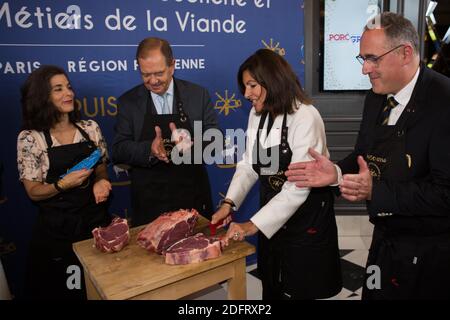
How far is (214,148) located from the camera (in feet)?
9.92

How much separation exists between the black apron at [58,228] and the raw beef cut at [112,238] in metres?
0.59

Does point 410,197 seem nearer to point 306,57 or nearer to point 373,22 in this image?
point 373,22

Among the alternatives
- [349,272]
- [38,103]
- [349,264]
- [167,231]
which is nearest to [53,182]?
[38,103]

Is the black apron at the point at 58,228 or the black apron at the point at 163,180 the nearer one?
the black apron at the point at 58,228

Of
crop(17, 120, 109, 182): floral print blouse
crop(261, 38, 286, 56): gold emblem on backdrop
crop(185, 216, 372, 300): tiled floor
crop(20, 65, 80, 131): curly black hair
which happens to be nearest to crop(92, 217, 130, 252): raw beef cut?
crop(185, 216, 372, 300): tiled floor

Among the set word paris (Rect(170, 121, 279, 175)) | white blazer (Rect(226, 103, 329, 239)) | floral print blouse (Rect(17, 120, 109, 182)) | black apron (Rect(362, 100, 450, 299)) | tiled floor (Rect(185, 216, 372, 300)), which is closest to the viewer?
black apron (Rect(362, 100, 450, 299))

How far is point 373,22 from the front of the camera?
1.78 metres

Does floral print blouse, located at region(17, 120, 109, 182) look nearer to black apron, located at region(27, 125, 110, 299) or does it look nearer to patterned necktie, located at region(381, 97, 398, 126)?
black apron, located at region(27, 125, 110, 299)

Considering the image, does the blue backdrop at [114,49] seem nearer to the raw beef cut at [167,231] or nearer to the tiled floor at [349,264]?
the tiled floor at [349,264]

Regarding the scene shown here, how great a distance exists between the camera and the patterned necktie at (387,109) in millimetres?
1840

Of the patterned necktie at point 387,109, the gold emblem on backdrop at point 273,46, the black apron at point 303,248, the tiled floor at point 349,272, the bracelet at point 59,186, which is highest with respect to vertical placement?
the gold emblem on backdrop at point 273,46

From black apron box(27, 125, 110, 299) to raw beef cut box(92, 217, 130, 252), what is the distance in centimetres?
59

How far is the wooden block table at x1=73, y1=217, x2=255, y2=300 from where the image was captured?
1.57m

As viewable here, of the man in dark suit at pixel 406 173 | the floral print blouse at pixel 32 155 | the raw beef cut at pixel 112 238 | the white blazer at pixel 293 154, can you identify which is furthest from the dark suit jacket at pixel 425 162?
the floral print blouse at pixel 32 155
